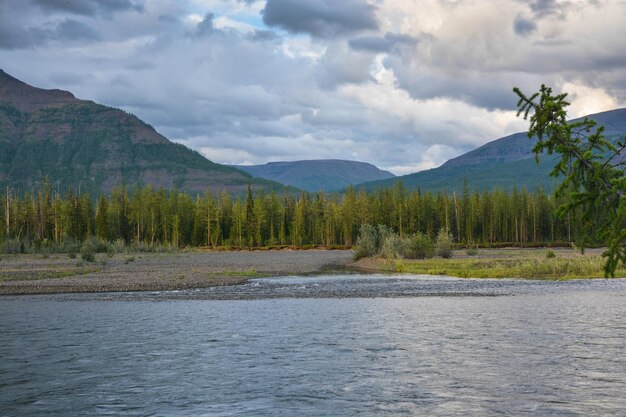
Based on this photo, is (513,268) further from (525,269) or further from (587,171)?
(587,171)

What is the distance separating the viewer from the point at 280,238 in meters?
160

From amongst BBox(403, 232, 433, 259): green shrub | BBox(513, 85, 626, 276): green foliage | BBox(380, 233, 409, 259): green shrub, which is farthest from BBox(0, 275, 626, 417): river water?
BBox(403, 232, 433, 259): green shrub

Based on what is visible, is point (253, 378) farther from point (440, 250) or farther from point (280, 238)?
point (280, 238)

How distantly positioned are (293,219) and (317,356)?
14125 cm

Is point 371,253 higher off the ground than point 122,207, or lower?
lower

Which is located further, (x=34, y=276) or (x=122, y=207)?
(x=122, y=207)

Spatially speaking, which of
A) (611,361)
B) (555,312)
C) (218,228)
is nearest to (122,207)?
(218,228)

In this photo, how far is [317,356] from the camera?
72.5 feet

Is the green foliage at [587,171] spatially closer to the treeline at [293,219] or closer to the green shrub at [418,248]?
the green shrub at [418,248]

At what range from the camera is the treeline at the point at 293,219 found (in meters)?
146

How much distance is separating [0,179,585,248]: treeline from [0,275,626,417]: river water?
111 meters

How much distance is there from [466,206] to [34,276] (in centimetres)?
11285

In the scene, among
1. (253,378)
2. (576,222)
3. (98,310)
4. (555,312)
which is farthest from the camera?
(98,310)

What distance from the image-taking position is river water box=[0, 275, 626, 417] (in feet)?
53.4
